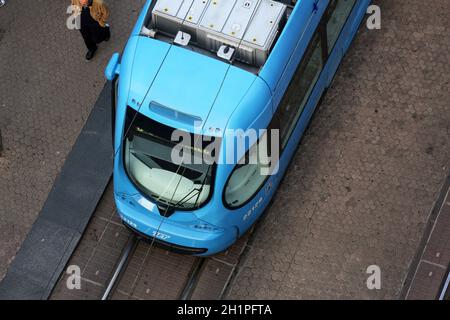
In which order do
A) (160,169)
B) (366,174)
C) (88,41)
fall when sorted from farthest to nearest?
(88,41), (366,174), (160,169)

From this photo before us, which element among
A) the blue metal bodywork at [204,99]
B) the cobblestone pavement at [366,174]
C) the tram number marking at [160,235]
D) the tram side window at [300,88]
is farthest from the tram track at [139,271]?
the tram side window at [300,88]

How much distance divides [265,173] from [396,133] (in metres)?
2.61

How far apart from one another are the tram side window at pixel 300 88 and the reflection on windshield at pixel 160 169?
137 centimetres

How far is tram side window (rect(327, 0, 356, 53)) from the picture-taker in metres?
12.4

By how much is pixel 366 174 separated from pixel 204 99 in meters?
3.35

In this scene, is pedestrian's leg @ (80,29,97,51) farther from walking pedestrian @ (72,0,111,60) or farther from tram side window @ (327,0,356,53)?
tram side window @ (327,0,356,53)

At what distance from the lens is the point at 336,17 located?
12.6 metres

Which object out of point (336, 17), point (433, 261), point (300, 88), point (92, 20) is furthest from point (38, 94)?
point (433, 261)

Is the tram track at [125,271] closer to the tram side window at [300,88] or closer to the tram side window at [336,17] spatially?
the tram side window at [300,88]

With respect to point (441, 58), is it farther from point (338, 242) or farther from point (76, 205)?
point (76, 205)

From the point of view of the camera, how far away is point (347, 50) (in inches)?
540

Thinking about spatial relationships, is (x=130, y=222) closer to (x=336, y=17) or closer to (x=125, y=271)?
(x=125, y=271)
